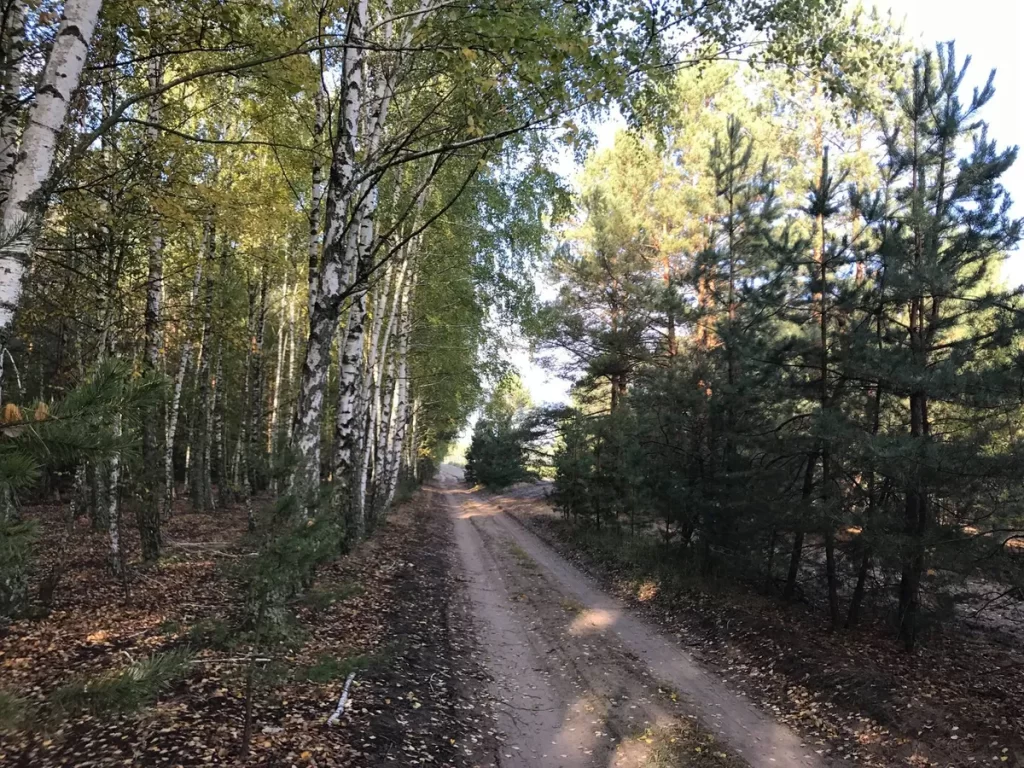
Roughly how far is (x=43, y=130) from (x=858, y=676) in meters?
9.09

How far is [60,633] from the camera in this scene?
6.07m

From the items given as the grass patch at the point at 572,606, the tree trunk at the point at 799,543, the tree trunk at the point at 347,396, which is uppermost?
the tree trunk at the point at 347,396

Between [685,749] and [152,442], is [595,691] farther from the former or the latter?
[152,442]

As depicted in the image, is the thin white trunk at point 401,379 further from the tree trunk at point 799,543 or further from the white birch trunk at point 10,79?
the white birch trunk at point 10,79

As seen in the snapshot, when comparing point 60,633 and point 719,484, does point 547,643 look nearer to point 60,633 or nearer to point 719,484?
point 719,484

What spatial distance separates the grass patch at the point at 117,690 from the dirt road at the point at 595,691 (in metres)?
4.03

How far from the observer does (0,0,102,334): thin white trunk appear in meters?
2.87

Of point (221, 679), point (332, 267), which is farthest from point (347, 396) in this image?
point (221, 679)

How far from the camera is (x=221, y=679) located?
5.35 m

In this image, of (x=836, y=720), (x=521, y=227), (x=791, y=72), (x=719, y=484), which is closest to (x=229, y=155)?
(x=521, y=227)

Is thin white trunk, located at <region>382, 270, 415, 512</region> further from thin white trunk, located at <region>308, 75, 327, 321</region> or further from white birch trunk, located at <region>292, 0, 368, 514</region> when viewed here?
white birch trunk, located at <region>292, 0, 368, 514</region>

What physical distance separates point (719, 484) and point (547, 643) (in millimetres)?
4396

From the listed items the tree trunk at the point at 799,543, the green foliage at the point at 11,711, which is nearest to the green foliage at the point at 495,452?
the tree trunk at the point at 799,543

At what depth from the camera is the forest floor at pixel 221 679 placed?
3969 millimetres
